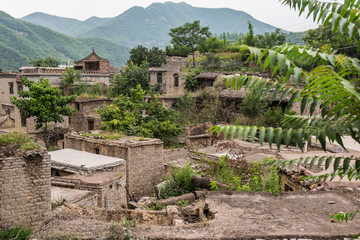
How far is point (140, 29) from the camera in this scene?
17200 centimetres

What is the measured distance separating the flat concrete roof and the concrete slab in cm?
170

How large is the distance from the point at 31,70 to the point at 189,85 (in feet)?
52.1

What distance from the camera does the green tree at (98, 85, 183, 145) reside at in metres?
18.1

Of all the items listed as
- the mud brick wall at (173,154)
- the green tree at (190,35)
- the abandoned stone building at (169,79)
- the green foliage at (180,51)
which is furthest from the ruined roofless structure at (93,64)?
the mud brick wall at (173,154)

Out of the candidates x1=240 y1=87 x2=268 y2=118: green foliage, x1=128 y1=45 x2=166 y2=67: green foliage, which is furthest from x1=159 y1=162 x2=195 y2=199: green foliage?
x1=128 y1=45 x2=166 y2=67: green foliage

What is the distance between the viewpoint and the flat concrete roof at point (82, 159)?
12.0 metres

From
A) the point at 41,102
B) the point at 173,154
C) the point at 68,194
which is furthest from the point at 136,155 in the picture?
the point at 41,102

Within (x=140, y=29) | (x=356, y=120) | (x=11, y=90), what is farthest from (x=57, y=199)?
(x=140, y=29)

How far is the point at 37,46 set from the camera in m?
66.2

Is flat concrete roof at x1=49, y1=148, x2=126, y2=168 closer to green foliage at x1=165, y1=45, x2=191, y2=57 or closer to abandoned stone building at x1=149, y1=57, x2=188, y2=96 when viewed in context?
abandoned stone building at x1=149, y1=57, x2=188, y2=96

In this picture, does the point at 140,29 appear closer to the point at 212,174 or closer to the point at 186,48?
the point at 186,48

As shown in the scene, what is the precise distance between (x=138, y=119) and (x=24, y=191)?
11973 mm

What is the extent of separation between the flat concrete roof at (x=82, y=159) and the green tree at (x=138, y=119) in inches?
170

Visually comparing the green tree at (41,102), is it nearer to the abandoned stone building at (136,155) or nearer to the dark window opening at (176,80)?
the abandoned stone building at (136,155)
